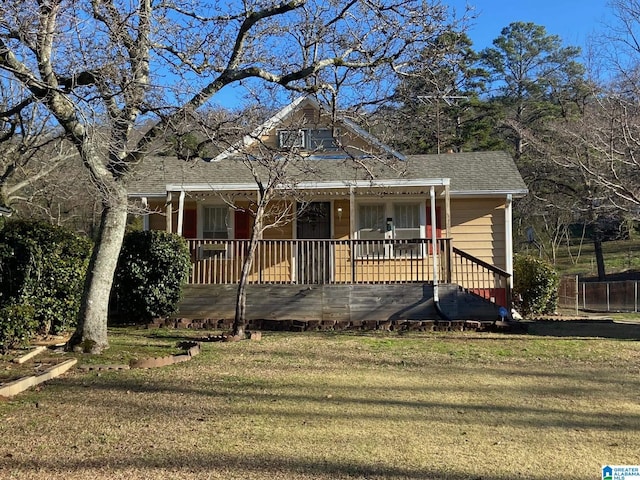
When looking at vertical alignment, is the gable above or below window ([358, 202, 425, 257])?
above

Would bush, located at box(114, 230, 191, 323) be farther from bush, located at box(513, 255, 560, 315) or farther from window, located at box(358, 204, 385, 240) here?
bush, located at box(513, 255, 560, 315)

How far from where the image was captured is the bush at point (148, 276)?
12477 mm

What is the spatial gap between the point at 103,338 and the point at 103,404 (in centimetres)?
298

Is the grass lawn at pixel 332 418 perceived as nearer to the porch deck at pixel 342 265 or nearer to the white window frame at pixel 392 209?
the porch deck at pixel 342 265

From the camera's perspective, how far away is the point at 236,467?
4246mm

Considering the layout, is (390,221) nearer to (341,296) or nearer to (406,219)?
(406,219)

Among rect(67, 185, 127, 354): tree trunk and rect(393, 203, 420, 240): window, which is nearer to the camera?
rect(67, 185, 127, 354): tree trunk

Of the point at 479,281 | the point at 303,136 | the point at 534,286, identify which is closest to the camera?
the point at 303,136

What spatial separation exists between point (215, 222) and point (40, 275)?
22.2ft

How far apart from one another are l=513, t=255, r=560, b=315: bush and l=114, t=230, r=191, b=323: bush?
9399 mm

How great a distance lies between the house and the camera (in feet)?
43.8

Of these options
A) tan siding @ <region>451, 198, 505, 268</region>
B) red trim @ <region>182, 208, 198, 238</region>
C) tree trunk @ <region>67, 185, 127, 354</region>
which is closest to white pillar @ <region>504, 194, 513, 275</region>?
tan siding @ <region>451, 198, 505, 268</region>

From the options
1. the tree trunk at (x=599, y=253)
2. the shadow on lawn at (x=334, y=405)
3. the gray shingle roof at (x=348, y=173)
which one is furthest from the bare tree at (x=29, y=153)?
the tree trunk at (x=599, y=253)

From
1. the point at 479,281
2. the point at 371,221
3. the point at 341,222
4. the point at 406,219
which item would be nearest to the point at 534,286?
the point at 479,281
